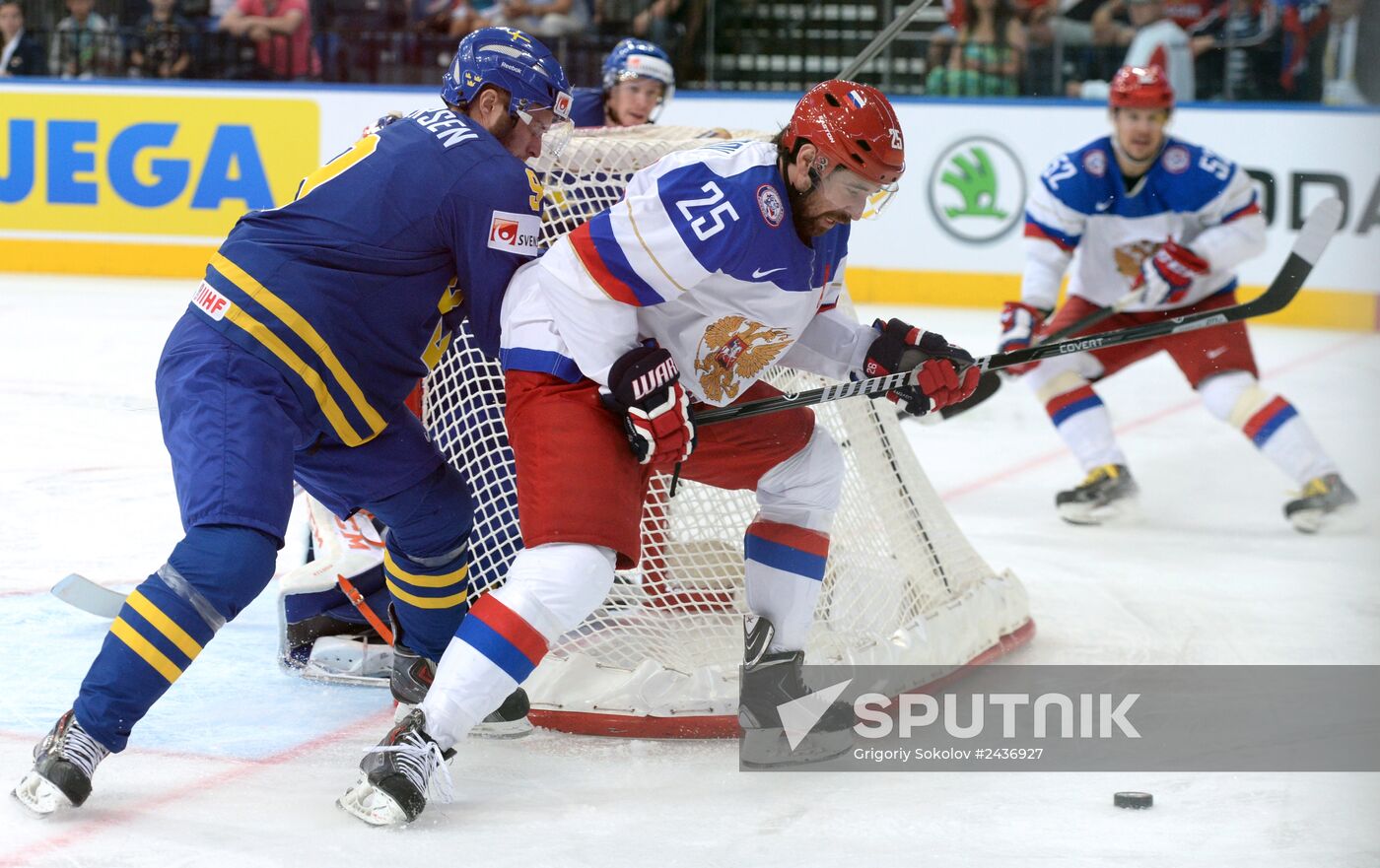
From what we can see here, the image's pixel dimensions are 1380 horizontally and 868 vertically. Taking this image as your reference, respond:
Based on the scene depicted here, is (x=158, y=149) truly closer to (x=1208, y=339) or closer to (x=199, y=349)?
(x=1208, y=339)

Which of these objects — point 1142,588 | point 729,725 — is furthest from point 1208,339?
point 729,725

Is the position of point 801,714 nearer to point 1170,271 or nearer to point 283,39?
point 1170,271

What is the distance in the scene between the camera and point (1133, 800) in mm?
2328

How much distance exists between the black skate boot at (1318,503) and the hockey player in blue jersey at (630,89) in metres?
2.11

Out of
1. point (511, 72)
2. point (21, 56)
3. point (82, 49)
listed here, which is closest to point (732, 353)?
point (511, 72)

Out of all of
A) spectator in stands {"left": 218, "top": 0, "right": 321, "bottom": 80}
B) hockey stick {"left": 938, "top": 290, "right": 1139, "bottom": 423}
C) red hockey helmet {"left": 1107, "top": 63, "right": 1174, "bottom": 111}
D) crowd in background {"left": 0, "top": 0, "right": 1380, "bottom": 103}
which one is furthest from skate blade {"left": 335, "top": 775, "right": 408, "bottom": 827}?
spectator in stands {"left": 218, "top": 0, "right": 321, "bottom": 80}

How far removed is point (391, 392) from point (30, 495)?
202 centimetres

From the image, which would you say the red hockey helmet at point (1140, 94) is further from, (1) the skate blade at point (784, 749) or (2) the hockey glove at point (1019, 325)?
(1) the skate blade at point (784, 749)

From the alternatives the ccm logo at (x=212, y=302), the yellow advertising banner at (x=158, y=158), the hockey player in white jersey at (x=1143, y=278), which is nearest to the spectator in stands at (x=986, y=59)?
the yellow advertising banner at (x=158, y=158)

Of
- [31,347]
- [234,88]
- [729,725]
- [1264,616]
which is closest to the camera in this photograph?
[729,725]

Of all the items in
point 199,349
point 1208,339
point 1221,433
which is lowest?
point 1221,433

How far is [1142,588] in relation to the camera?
367 centimetres

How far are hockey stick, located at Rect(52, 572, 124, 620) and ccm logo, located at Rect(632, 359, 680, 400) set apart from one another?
101 centimetres

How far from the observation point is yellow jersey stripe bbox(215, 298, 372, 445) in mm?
2270
